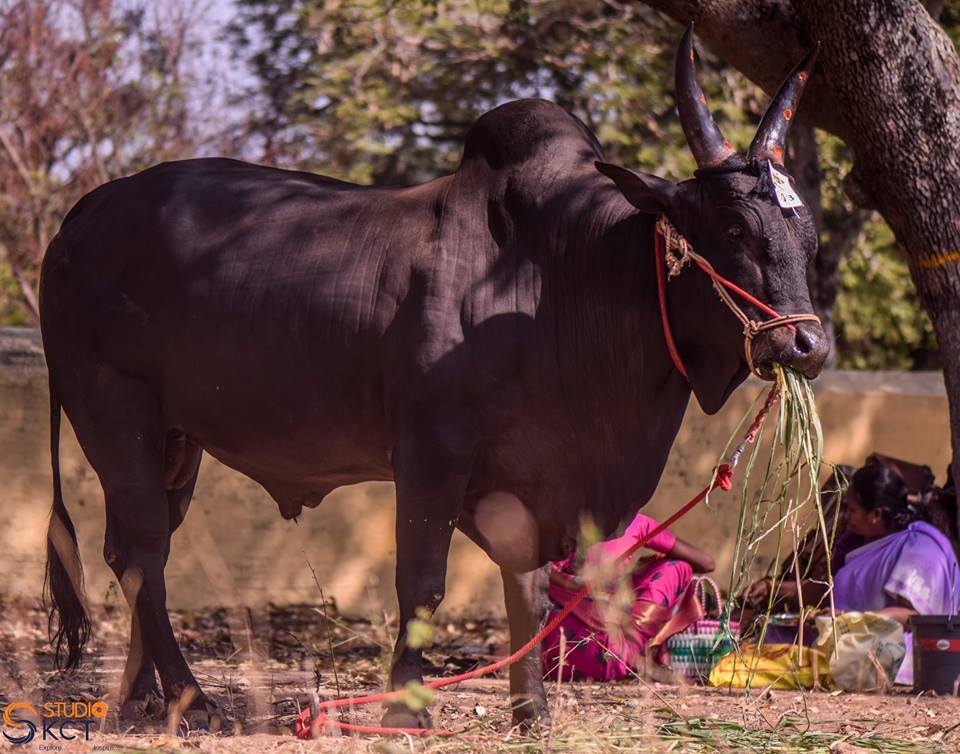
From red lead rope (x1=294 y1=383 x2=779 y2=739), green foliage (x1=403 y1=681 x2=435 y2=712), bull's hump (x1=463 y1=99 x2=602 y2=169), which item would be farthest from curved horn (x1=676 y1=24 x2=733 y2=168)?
green foliage (x1=403 y1=681 x2=435 y2=712)

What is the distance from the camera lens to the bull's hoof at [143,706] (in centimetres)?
459

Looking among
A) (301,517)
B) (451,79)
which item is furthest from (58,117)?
(301,517)

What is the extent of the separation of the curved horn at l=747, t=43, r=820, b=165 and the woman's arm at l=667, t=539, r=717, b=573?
2.44m

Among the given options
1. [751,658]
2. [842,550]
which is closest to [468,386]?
[751,658]

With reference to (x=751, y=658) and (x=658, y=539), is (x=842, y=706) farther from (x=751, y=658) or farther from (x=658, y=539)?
(x=658, y=539)

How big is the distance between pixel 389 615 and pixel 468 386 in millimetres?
3527

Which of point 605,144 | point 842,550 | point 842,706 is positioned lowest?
point 842,706

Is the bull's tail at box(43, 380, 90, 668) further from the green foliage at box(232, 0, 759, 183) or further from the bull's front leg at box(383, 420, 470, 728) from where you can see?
the green foliage at box(232, 0, 759, 183)

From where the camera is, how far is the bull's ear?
3963 mm

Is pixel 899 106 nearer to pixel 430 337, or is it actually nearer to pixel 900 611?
pixel 900 611

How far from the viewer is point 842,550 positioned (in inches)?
253

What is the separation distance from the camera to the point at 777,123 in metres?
4.09

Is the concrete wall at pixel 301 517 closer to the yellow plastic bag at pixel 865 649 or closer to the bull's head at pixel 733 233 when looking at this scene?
the yellow plastic bag at pixel 865 649

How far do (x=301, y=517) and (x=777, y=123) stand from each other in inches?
156
